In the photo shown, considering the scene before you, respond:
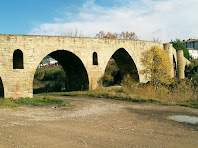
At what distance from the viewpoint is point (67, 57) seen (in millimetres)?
16875

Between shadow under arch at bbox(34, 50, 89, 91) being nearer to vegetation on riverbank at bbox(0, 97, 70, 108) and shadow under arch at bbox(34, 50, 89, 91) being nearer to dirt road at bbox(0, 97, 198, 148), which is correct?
vegetation on riverbank at bbox(0, 97, 70, 108)

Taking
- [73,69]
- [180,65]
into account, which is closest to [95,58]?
[73,69]

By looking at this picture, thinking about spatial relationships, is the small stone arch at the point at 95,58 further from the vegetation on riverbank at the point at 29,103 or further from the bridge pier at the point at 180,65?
the bridge pier at the point at 180,65

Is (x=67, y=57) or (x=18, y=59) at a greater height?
(x=67, y=57)

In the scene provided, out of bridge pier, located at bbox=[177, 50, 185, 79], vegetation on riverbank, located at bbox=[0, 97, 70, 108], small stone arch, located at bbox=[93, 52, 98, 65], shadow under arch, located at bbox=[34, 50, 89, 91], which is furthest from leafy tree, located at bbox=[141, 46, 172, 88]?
bridge pier, located at bbox=[177, 50, 185, 79]

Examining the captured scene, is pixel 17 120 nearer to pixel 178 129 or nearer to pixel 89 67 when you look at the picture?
pixel 178 129

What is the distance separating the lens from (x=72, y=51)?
1566 centimetres

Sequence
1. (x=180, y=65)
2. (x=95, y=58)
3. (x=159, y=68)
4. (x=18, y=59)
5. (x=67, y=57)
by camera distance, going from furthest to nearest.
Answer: (x=180, y=65) < (x=95, y=58) < (x=67, y=57) < (x=159, y=68) < (x=18, y=59)

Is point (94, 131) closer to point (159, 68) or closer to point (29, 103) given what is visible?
point (29, 103)

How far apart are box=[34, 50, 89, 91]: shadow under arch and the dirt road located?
9.20 metres

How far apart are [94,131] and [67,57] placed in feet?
39.1

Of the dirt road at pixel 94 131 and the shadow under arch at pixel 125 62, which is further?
the shadow under arch at pixel 125 62

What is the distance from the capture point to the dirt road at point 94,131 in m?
4.64

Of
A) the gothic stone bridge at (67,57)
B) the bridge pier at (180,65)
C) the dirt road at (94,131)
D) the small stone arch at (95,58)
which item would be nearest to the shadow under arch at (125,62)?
the gothic stone bridge at (67,57)
